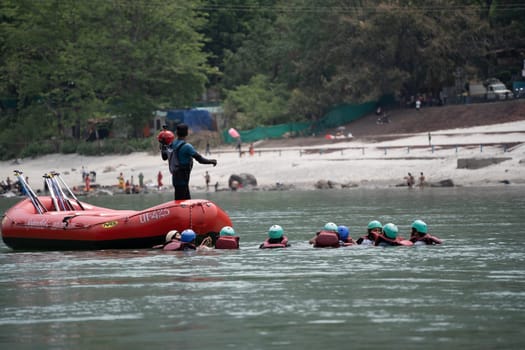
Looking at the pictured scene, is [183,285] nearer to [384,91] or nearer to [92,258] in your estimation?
[92,258]

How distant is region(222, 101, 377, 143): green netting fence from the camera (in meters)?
67.8

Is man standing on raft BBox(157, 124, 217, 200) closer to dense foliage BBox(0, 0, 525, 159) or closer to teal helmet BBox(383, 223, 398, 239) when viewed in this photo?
teal helmet BBox(383, 223, 398, 239)

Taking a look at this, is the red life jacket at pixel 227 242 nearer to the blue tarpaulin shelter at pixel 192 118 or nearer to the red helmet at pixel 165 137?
the red helmet at pixel 165 137

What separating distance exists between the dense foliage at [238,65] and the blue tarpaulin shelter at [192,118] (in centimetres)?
100

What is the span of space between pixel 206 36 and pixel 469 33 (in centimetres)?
2537

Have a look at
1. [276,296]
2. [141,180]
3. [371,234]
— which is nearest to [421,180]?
[141,180]

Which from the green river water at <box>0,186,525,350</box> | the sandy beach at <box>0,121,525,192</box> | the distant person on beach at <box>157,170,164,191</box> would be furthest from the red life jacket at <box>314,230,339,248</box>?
the distant person on beach at <box>157,170,164,191</box>

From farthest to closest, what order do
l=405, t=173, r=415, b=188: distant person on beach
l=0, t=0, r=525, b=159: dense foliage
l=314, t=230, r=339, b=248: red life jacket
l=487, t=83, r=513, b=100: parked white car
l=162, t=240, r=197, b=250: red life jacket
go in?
l=0, t=0, r=525, b=159: dense foliage
l=487, t=83, r=513, b=100: parked white car
l=405, t=173, r=415, b=188: distant person on beach
l=314, t=230, r=339, b=248: red life jacket
l=162, t=240, r=197, b=250: red life jacket

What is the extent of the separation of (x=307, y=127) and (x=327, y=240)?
46.4 meters

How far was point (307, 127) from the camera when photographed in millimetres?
68500

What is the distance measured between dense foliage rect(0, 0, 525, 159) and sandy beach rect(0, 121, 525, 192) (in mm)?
6377

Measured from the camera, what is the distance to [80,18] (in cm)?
7075

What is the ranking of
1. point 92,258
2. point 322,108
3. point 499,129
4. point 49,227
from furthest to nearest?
point 322,108, point 499,129, point 49,227, point 92,258

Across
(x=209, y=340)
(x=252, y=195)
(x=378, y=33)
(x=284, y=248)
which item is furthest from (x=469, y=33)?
(x=209, y=340)
